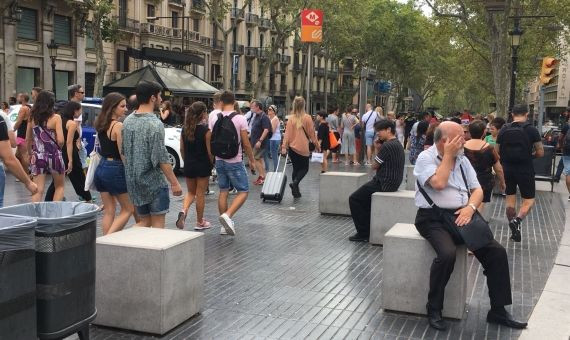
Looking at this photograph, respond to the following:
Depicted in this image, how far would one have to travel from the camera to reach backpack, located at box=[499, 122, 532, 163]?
8.20 meters

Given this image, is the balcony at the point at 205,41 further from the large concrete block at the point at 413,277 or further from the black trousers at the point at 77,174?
the large concrete block at the point at 413,277

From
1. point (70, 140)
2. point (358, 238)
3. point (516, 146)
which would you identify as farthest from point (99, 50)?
point (516, 146)

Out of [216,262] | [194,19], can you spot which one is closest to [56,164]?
[216,262]

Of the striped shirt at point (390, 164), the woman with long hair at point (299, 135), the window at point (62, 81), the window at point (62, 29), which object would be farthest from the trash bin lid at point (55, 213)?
the window at point (62, 29)

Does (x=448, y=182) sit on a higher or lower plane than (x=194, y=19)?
lower

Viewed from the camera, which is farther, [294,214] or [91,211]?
[294,214]

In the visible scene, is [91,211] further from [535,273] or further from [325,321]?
[535,273]

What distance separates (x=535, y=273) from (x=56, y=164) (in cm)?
605

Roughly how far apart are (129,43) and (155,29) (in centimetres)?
291

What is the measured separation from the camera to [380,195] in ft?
25.5

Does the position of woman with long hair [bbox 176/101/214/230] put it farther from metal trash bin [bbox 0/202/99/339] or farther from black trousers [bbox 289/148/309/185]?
metal trash bin [bbox 0/202/99/339]

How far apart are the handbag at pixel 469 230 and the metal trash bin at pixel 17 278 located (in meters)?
3.15

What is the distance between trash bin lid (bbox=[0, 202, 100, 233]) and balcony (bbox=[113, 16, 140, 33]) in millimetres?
42346

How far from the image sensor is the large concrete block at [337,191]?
32.2 feet
